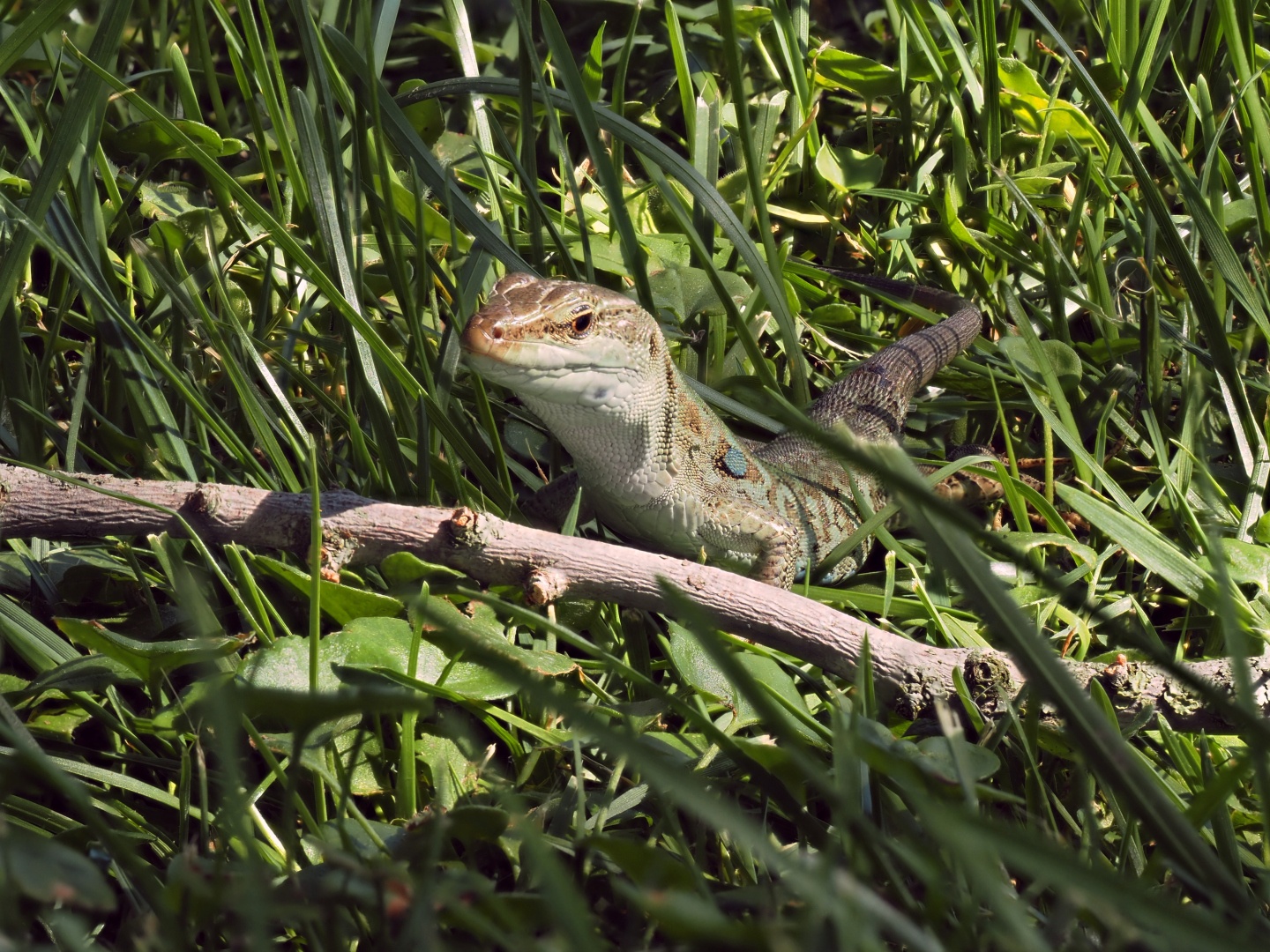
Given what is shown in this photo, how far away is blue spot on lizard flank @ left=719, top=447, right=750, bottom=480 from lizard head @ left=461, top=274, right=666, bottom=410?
444 millimetres

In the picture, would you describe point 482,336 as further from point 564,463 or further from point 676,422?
point 564,463

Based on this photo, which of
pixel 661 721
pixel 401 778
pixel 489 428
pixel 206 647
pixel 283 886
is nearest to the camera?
pixel 206 647

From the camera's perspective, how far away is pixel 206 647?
109 cm

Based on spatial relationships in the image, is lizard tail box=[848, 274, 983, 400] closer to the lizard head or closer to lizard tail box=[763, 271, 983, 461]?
lizard tail box=[763, 271, 983, 461]

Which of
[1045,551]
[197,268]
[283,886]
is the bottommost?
[1045,551]

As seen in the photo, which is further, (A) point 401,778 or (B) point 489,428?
(B) point 489,428

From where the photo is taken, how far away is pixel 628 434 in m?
3.11

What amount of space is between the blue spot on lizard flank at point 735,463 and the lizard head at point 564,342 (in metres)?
0.44

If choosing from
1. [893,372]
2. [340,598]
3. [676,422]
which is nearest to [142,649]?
[340,598]

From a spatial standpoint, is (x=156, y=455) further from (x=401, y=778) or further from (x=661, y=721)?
(x=661, y=721)

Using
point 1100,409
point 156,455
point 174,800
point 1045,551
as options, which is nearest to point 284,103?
point 156,455

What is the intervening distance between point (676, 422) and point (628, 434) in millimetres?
236

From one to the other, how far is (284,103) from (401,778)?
6.13ft

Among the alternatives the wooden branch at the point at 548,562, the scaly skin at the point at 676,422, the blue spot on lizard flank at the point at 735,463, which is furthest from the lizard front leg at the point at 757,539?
the wooden branch at the point at 548,562
